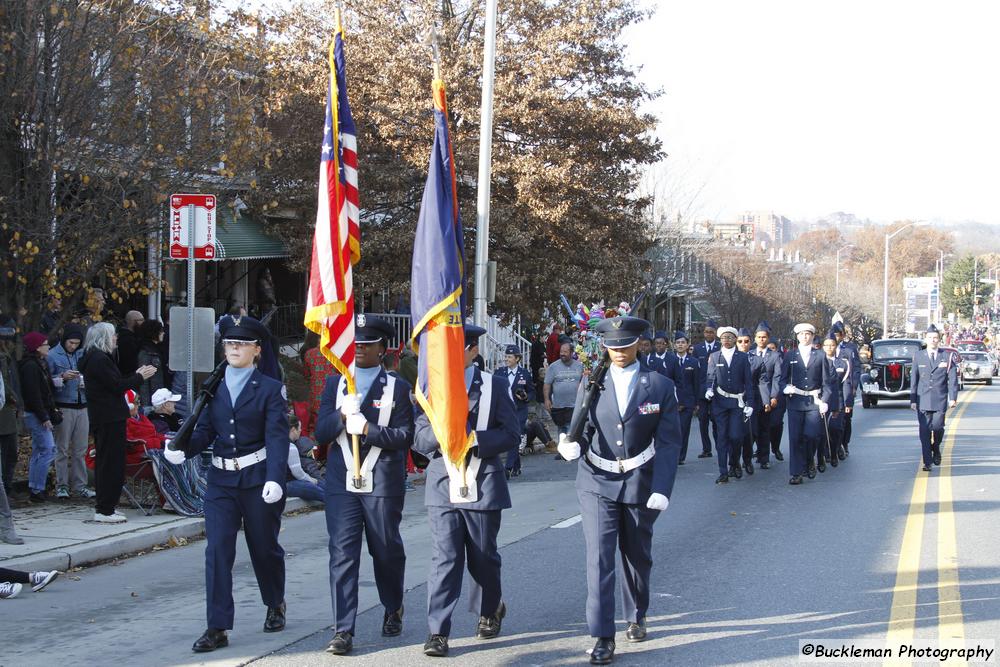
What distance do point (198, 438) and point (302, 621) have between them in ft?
4.51

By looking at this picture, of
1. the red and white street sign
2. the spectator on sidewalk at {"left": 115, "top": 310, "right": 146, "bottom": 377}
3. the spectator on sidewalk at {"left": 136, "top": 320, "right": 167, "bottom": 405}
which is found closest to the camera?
the red and white street sign

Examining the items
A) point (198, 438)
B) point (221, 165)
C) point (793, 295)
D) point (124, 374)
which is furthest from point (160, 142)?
point (793, 295)

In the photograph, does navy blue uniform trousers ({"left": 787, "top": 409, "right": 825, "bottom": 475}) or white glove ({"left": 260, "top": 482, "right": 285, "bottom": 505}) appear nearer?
white glove ({"left": 260, "top": 482, "right": 285, "bottom": 505})

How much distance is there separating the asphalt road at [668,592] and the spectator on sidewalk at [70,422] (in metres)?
2.27

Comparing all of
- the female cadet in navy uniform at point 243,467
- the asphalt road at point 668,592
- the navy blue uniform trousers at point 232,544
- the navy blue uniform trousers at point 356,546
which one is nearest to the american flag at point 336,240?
the female cadet in navy uniform at point 243,467

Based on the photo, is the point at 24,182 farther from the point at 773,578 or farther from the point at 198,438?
the point at 773,578

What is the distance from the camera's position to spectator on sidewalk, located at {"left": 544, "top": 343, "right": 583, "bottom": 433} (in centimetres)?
1524

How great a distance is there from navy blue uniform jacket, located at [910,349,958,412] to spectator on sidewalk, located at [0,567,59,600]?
1160 cm

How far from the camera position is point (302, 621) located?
7266mm

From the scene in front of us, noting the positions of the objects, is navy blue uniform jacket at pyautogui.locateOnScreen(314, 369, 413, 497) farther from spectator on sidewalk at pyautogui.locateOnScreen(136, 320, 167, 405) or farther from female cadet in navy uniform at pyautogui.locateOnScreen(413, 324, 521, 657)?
spectator on sidewalk at pyautogui.locateOnScreen(136, 320, 167, 405)

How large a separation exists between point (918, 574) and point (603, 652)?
3.47 metres

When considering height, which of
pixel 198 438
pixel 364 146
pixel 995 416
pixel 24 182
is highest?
pixel 364 146

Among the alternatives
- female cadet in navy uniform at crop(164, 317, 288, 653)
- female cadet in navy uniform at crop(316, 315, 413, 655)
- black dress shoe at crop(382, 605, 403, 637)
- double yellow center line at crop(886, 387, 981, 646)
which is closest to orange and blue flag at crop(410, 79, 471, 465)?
female cadet in navy uniform at crop(316, 315, 413, 655)

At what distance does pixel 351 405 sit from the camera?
6535 mm
